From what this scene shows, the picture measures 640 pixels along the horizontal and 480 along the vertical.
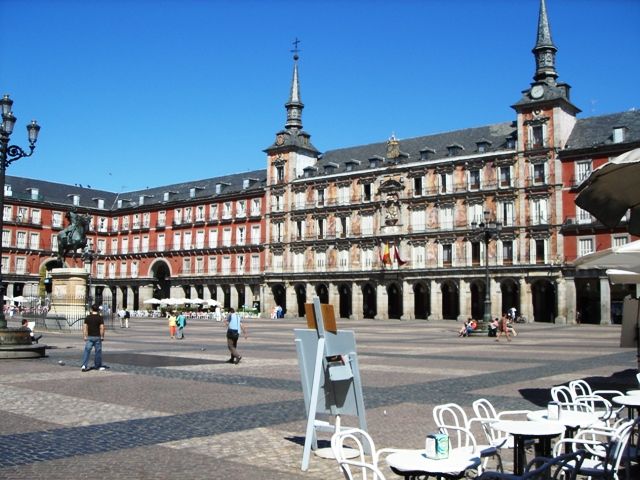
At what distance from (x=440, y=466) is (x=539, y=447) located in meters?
1.49

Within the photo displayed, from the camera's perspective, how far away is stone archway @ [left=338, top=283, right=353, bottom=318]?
67.2m

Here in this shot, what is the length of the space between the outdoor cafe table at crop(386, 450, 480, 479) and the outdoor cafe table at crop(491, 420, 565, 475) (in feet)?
1.59

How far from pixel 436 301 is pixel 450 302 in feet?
12.7

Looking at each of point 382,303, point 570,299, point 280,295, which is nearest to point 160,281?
point 280,295

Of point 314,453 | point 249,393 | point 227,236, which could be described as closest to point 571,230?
point 227,236

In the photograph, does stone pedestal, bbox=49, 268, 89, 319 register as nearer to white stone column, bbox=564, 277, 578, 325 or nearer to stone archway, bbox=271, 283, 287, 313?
white stone column, bbox=564, 277, 578, 325

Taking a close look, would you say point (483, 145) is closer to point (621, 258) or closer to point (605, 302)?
point (605, 302)

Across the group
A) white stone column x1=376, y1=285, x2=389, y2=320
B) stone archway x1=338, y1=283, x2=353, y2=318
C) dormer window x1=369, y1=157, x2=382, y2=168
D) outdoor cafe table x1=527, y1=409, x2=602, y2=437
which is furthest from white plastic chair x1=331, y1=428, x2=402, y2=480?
stone archway x1=338, y1=283, x2=353, y2=318

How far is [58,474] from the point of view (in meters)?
6.48

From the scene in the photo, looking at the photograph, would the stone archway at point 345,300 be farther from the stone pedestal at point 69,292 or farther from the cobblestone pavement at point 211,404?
the cobblestone pavement at point 211,404

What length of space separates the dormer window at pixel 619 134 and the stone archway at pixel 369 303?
1016 inches

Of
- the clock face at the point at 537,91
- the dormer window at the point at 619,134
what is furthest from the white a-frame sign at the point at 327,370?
the clock face at the point at 537,91

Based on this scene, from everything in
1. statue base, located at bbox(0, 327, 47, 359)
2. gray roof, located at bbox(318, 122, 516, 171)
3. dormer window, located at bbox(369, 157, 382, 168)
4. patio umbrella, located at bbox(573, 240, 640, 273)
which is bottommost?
→ statue base, located at bbox(0, 327, 47, 359)

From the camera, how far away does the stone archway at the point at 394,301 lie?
64.2m
